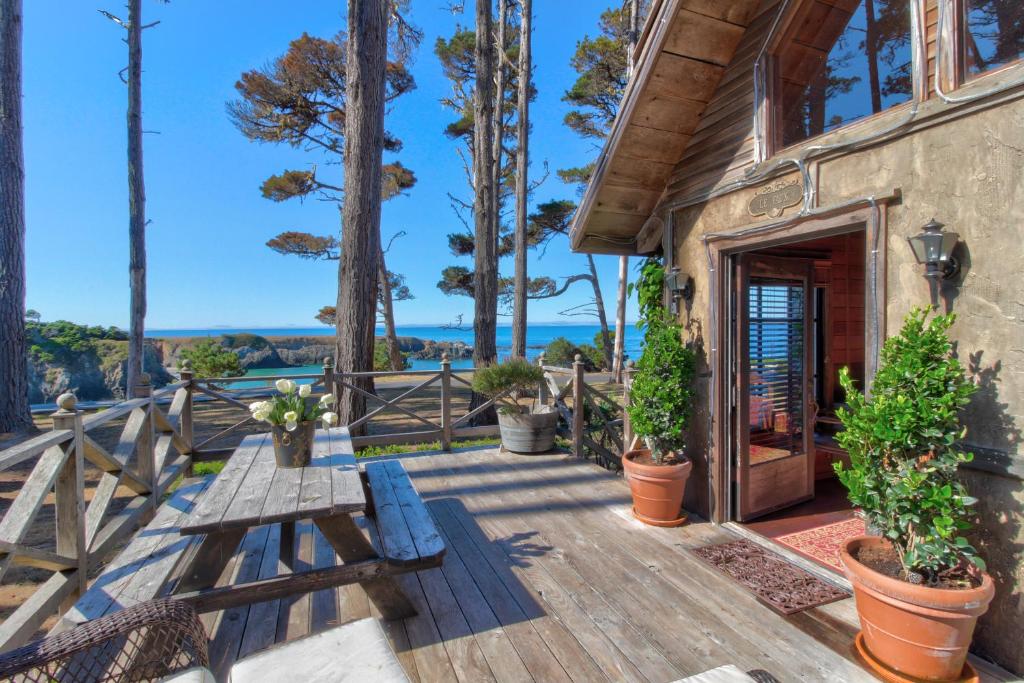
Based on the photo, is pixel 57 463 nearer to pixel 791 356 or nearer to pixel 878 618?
pixel 878 618

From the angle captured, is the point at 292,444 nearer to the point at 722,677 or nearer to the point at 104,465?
the point at 104,465

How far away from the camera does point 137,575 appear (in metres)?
2.04

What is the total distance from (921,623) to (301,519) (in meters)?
2.47

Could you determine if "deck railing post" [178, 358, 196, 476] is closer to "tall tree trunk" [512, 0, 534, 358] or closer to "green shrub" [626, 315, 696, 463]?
"green shrub" [626, 315, 696, 463]

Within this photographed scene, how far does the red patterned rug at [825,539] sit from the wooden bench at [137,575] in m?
3.46

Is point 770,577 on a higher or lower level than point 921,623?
lower

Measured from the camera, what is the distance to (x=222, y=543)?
6.79 ft

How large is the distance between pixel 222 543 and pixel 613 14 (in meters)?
13.4

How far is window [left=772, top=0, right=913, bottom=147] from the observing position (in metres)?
2.42

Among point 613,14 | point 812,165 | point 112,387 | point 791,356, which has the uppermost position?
point 613,14

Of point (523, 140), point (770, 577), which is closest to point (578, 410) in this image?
point (770, 577)

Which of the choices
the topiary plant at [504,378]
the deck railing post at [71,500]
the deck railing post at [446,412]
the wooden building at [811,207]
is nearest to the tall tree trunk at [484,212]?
the deck railing post at [446,412]

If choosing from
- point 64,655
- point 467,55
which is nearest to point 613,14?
point 467,55

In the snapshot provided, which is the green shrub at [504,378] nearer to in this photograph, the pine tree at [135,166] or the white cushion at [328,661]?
the white cushion at [328,661]
